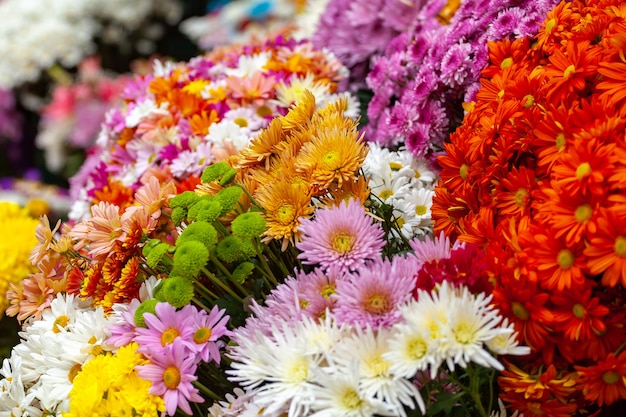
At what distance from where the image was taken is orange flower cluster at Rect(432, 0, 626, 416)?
78cm

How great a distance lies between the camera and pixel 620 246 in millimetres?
741

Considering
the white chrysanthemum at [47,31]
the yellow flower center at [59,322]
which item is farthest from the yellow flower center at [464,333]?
the white chrysanthemum at [47,31]

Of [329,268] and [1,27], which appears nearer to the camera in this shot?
[329,268]

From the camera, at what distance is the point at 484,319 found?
29.7 inches

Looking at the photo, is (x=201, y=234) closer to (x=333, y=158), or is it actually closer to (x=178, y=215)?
(x=178, y=215)

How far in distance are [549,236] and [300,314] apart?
0.32 metres

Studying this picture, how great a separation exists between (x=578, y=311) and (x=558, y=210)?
116mm

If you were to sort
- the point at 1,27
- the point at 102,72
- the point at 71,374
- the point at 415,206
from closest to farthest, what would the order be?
the point at 71,374, the point at 415,206, the point at 1,27, the point at 102,72

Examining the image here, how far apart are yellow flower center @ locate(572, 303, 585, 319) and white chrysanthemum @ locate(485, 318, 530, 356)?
74 mm

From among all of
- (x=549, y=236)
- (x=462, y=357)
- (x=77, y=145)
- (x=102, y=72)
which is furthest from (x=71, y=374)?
(x=102, y=72)

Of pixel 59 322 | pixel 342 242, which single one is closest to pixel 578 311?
pixel 342 242

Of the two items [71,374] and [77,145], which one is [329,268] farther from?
[77,145]

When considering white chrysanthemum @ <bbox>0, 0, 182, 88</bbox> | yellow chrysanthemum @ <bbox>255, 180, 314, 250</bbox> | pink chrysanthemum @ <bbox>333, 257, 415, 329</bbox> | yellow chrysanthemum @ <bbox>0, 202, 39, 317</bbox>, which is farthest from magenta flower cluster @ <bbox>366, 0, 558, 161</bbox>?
white chrysanthemum @ <bbox>0, 0, 182, 88</bbox>

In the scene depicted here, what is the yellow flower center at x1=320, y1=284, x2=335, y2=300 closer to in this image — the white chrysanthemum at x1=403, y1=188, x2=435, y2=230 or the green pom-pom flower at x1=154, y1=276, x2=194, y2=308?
the green pom-pom flower at x1=154, y1=276, x2=194, y2=308
